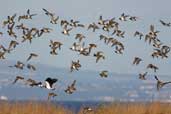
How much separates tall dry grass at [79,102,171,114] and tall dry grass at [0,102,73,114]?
3.79 feet

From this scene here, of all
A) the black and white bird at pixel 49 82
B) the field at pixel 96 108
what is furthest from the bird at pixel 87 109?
the black and white bird at pixel 49 82

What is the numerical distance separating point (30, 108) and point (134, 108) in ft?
16.2

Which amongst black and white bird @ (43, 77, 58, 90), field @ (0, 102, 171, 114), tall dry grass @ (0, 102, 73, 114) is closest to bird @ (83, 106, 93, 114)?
field @ (0, 102, 171, 114)

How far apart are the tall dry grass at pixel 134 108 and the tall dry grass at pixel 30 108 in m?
1.16

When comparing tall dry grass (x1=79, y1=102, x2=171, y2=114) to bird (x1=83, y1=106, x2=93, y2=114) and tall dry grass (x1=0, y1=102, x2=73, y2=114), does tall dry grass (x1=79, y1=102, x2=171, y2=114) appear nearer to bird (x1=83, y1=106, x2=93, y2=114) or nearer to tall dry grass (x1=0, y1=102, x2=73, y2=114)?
bird (x1=83, y1=106, x2=93, y2=114)

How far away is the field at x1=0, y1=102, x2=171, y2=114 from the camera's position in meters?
34.4

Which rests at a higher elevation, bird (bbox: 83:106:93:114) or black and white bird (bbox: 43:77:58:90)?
black and white bird (bbox: 43:77:58:90)

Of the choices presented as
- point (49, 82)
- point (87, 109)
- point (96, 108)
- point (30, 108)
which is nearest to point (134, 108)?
point (96, 108)

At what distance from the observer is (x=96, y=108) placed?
35.3 meters

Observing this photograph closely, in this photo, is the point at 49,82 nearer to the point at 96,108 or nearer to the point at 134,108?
the point at 96,108

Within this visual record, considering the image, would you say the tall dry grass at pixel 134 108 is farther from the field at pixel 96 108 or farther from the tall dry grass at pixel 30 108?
the tall dry grass at pixel 30 108

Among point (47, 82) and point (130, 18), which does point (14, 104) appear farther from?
point (130, 18)

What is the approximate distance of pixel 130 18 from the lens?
34062mm

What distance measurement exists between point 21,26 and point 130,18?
5.45 m
